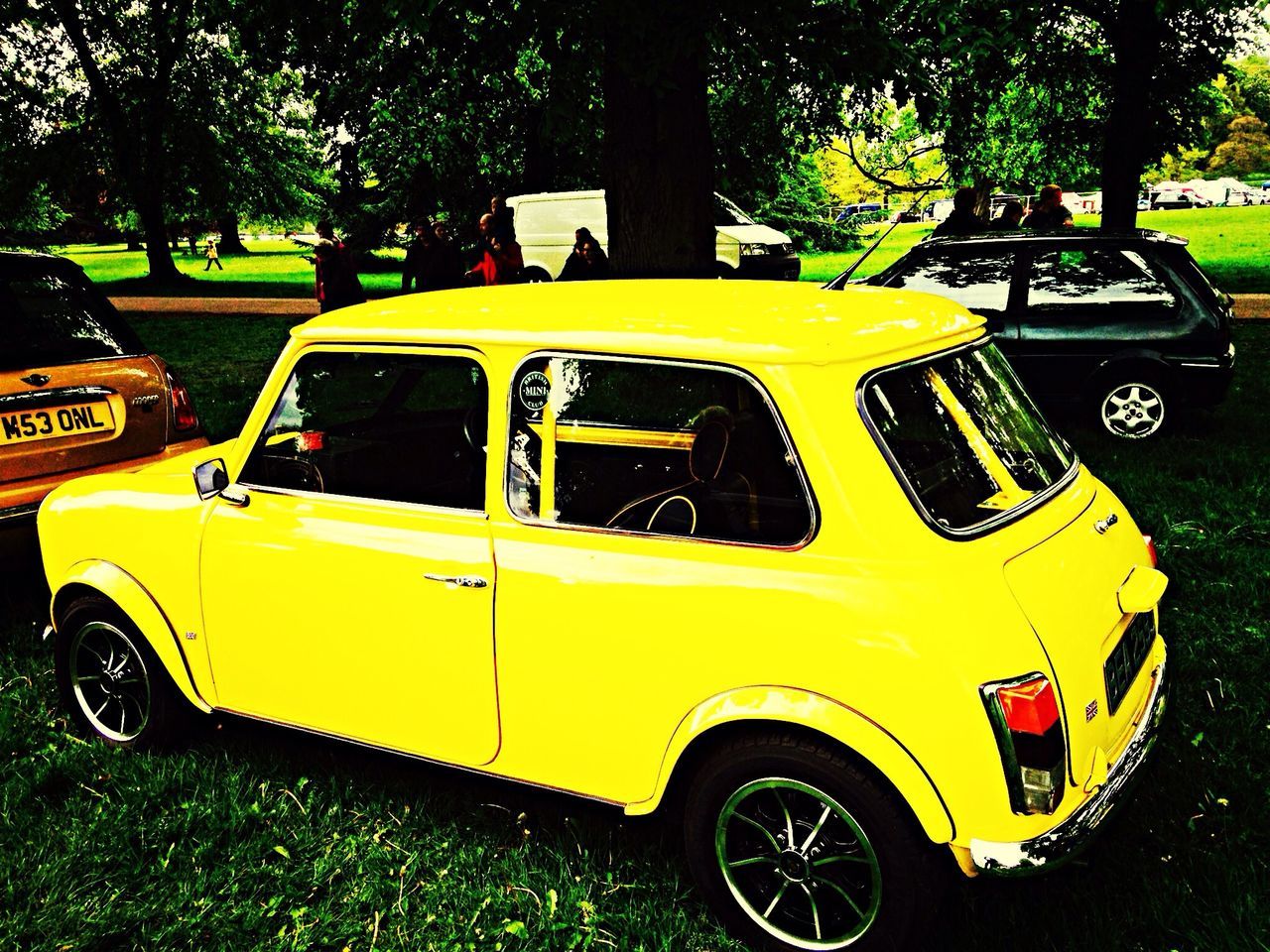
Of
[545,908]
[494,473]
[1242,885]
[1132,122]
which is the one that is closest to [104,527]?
[494,473]

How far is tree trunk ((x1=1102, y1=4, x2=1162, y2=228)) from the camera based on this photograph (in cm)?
1742

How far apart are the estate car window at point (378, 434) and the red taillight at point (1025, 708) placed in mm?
1561

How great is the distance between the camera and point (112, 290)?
31.1 meters

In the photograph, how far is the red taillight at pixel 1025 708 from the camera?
252 centimetres

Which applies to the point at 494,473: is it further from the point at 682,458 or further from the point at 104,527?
the point at 104,527

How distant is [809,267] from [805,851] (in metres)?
30.5

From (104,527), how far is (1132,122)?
18.0 m

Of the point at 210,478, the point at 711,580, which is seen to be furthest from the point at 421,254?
the point at 711,580

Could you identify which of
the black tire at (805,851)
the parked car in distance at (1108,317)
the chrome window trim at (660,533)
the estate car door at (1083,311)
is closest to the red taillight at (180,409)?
the chrome window trim at (660,533)

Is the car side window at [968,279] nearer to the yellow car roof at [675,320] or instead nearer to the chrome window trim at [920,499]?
the yellow car roof at [675,320]

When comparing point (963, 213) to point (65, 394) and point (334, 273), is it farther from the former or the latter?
point (65, 394)

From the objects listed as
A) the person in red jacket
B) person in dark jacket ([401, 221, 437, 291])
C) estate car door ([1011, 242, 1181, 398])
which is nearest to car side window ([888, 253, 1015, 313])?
estate car door ([1011, 242, 1181, 398])

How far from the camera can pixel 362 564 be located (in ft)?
10.9

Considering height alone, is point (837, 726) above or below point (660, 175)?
below
